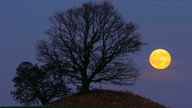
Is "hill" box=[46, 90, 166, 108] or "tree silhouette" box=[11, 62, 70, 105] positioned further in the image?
"tree silhouette" box=[11, 62, 70, 105]

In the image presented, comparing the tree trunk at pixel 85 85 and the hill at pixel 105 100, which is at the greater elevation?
the tree trunk at pixel 85 85

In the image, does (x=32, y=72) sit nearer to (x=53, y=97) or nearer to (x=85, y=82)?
(x=53, y=97)

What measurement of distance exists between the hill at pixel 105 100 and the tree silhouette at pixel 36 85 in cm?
626

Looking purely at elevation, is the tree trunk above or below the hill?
above

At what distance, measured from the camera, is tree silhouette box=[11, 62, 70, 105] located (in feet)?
175

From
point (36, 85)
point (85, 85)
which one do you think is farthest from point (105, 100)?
point (36, 85)

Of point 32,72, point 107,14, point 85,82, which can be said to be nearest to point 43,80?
point 32,72

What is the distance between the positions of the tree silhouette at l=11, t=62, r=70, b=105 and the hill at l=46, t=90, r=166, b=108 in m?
6.26

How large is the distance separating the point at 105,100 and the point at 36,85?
10954mm

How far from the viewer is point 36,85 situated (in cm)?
5359

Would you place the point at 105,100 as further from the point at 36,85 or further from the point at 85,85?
the point at 36,85

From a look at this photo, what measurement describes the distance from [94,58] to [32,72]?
821cm

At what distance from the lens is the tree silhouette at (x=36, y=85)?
175ft

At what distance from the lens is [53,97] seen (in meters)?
53.5
